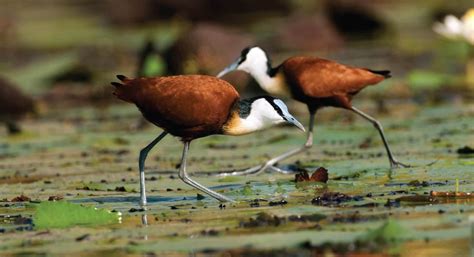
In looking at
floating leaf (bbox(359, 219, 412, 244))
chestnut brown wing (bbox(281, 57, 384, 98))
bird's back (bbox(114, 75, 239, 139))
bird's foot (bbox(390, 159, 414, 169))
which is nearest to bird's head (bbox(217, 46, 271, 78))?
chestnut brown wing (bbox(281, 57, 384, 98))

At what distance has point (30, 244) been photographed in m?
7.22

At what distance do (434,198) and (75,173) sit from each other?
12.4ft

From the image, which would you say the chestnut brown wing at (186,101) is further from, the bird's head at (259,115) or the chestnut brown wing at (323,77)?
the chestnut brown wing at (323,77)

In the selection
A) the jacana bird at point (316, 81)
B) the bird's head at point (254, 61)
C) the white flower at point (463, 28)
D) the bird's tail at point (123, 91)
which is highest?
the white flower at point (463, 28)

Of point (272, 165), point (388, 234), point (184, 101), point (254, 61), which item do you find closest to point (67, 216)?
point (184, 101)

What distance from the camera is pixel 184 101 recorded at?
8.79m

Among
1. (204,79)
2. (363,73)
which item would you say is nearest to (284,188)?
(204,79)

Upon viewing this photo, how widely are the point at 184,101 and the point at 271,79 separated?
Answer: 6.14ft

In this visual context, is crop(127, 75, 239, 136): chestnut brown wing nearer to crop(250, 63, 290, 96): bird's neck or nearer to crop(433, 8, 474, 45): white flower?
crop(250, 63, 290, 96): bird's neck

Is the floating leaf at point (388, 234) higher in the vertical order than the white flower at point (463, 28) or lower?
lower

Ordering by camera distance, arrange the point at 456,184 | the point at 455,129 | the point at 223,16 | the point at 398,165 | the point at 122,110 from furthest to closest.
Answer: the point at 223,16 → the point at 122,110 → the point at 455,129 → the point at 398,165 → the point at 456,184

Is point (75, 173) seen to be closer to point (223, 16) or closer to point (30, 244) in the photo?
point (30, 244)

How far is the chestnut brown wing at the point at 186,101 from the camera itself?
8773 mm

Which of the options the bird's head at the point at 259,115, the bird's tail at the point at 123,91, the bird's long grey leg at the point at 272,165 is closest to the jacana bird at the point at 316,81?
the bird's long grey leg at the point at 272,165
